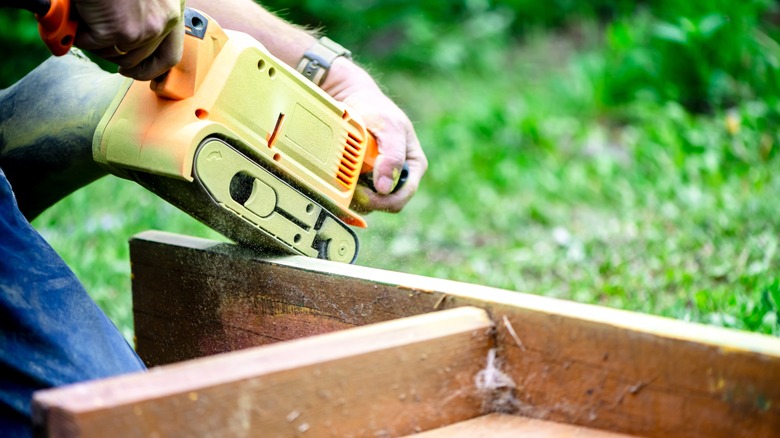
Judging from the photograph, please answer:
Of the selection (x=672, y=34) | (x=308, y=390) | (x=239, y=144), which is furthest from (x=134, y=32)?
(x=672, y=34)

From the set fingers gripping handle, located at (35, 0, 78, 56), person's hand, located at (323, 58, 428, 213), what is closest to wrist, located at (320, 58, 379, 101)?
person's hand, located at (323, 58, 428, 213)

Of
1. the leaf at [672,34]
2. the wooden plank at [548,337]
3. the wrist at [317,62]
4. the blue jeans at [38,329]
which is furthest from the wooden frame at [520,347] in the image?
the leaf at [672,34]

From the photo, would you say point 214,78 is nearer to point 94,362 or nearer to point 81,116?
point 81,116

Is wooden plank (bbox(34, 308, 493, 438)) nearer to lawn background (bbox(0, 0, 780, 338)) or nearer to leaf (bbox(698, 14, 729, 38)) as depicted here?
lawn background (bbox(0, 0, 780, 338))

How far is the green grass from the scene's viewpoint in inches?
114

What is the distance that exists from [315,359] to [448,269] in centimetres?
222

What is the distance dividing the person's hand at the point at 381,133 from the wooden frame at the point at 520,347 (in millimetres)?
370

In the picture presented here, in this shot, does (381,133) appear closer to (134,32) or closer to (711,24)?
(134,32)

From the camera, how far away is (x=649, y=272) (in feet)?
10.0

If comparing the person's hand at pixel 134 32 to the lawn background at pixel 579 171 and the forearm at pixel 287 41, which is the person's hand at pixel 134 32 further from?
the lawn background at pixel 579 171

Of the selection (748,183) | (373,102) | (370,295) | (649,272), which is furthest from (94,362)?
(748,183)

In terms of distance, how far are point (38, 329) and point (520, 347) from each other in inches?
30.8

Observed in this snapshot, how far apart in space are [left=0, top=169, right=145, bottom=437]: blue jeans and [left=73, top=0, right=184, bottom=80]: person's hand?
32cm

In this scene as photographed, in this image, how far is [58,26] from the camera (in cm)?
134
